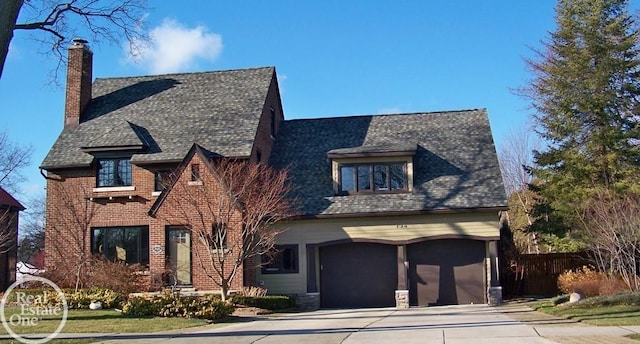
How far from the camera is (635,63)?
3023cm

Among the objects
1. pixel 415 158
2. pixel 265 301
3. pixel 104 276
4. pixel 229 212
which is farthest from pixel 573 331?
pixel 104 276

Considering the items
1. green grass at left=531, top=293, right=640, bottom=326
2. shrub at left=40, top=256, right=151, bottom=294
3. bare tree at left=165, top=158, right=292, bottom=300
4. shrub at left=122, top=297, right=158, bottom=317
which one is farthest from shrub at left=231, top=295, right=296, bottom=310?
green grass at left=531, top=293, right=640, bottom=326

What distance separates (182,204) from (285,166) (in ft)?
18.6

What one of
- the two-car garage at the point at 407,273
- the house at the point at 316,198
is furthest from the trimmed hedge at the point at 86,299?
the two-car garage at the point at 407,273

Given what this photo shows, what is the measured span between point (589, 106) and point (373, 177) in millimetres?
10346

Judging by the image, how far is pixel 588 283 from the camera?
78.5ft

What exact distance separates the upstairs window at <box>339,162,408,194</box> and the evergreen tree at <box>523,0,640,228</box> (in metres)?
7.30

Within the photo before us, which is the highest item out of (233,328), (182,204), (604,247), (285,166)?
(285,166)

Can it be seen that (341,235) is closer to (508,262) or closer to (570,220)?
(508,262)

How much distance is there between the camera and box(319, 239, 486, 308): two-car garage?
26.6m

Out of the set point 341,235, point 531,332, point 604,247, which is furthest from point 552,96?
point 531,332

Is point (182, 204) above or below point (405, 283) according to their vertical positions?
above

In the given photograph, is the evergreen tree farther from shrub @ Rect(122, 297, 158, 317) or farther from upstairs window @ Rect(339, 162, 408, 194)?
shrub @ Rect(122, 297, 158, 317)

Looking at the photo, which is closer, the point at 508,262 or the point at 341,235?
the point at 341,235
